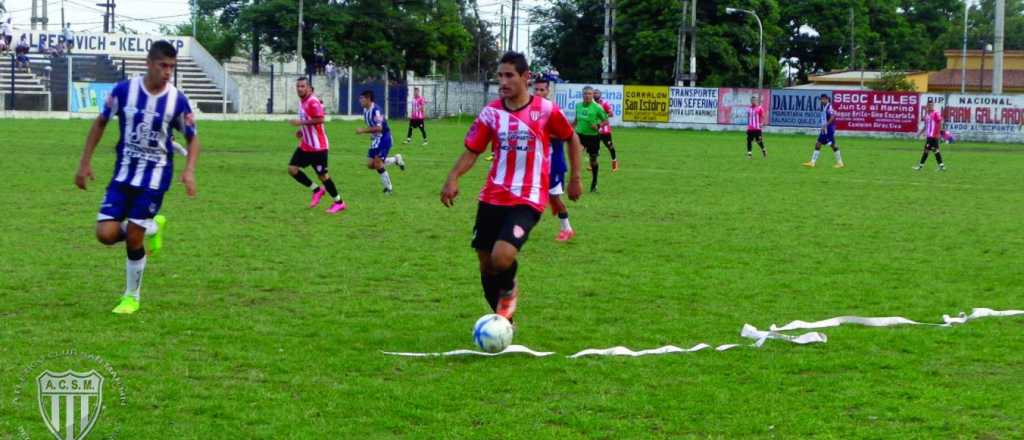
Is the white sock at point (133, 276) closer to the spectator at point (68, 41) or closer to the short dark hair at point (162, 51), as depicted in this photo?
the short dark hair at point (162, 51)

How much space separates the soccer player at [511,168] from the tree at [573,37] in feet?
247

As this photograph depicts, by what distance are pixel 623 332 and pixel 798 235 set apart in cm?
726

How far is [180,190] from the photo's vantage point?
20.7 m

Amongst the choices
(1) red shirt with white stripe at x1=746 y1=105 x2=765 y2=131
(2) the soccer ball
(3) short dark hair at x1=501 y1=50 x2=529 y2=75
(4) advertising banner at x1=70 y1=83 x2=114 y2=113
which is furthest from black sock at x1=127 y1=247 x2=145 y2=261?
(4) advertising banner at x1=70 y1=83 x2=114 y2=113

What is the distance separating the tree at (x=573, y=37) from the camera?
278 ft

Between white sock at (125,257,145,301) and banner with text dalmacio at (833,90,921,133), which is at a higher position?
banner with text dalmacio at (833,90,921,133)

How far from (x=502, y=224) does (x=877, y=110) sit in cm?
4736

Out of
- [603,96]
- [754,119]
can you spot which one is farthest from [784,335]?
[603,96]

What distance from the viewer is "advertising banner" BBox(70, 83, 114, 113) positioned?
5544 cm

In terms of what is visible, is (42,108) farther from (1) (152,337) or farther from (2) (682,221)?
(1) (152,337)

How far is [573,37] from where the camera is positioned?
284ft
